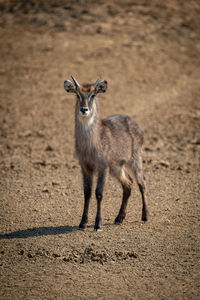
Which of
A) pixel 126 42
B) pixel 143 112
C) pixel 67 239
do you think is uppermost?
pixel 126 42

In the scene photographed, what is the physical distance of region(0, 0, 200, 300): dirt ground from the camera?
5.23 metres

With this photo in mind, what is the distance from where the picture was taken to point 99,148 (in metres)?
6.65

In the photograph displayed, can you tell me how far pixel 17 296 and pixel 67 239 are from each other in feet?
4.64

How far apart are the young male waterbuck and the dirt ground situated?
1.62 feet

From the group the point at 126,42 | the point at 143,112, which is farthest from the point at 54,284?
the point at 126,42

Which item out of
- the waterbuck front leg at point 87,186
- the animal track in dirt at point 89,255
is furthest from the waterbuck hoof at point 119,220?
the animal track in dirt at point 89,255

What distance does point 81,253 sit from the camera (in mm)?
5625

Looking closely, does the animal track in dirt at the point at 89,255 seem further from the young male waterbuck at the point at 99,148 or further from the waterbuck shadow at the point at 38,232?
the young male waterbuck at the point at 99,148

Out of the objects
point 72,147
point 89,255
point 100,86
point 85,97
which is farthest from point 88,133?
point 72,147

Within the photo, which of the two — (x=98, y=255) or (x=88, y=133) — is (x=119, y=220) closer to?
(x=98, y=255)

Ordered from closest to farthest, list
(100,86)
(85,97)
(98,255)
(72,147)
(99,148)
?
(98,255), (85,97), (99,148), (100,86), (72,147)

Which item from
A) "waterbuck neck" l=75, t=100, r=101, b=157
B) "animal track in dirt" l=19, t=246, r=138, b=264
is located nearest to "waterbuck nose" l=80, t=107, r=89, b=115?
"waterbuck neck" l=75, t=100, r=101, b=157

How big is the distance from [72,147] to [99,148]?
460 cm

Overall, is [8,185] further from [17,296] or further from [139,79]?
[139,79]
